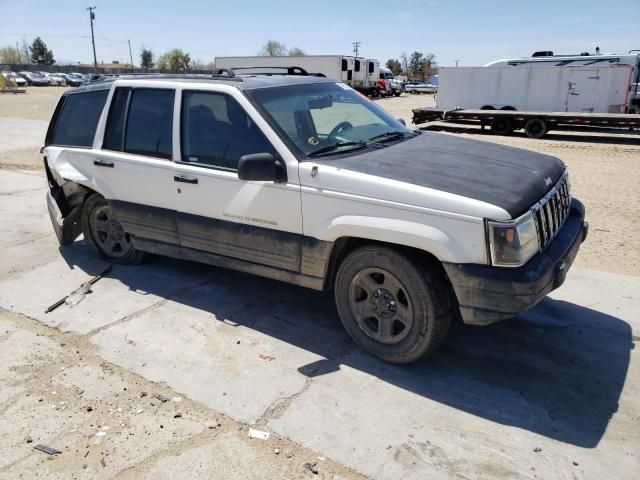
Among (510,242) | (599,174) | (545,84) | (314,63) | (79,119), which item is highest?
(314,63)

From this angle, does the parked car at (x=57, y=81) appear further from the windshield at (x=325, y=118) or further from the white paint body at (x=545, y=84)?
the windshield at (x=325, y=118)

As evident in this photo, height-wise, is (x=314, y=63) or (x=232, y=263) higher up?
(x=314, y=63)

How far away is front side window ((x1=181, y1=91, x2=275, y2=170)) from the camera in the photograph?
3.90m

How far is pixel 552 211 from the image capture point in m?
3.56

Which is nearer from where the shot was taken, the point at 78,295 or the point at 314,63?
the point at 78,295

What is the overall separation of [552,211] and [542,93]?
18.0 m

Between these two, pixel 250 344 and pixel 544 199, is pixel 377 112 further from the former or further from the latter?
pixel 250 344

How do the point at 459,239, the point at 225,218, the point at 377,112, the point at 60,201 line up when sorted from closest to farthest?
the point at 459,239
the point at 225,218
the point at 377,112
the point at 60,201

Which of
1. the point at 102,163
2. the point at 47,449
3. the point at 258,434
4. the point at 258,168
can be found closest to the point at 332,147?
the point at 258,168

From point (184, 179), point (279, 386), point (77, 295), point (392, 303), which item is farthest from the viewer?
point (77, 295)

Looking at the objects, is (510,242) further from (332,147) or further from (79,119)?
(79,119)

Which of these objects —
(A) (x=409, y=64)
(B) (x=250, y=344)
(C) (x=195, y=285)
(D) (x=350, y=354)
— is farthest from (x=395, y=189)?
(A) (x=409, y=64)

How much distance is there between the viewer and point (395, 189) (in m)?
3.24

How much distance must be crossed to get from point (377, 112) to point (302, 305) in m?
1.91
